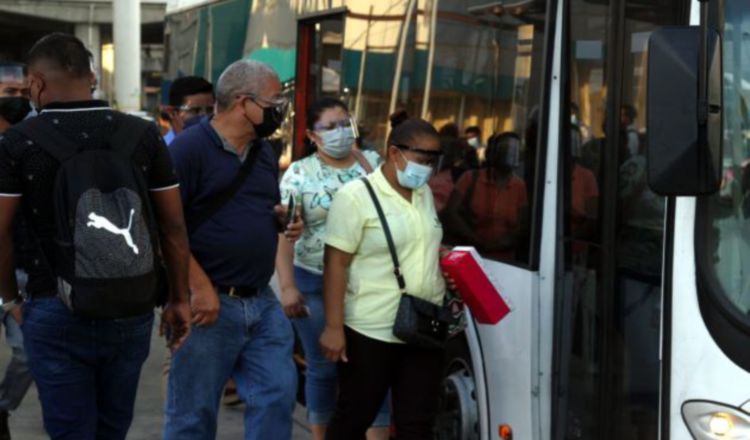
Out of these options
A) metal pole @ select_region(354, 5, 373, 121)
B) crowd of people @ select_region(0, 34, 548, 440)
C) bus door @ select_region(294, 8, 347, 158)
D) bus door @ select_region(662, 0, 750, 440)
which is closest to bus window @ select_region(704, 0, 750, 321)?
bus door @ select_region(662, 0, 750, 440)

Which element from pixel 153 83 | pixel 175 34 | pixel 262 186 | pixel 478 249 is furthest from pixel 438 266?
pixel 153 83

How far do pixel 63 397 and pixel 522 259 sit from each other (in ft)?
5.77

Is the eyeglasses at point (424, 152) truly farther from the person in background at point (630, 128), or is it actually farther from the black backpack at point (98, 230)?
the black backpack at point (98, 230)

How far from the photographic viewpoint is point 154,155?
14.2ft

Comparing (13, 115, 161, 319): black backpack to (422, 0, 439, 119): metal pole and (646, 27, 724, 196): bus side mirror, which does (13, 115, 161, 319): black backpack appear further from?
(422, 0, 439, 119): metal pole

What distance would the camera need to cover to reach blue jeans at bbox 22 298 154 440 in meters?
4.24

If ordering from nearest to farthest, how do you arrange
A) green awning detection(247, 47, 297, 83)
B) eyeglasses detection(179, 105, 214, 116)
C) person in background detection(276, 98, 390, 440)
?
person in background detection(276, 98, 390, 440) → green awning detection(247, 47, 297, 83) → eyeglasses detection(179, 105, 214, 116)

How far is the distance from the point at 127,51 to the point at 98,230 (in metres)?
31.7

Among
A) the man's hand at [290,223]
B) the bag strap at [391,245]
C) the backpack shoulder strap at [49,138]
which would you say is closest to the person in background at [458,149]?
the bag strap at [391,245]

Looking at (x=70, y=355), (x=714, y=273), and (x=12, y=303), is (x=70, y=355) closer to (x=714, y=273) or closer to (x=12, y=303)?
(x=12, y=303)

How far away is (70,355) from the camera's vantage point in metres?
4.27

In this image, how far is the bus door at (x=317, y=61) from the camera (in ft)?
23.3

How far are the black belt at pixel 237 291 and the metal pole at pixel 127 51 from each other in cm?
2985

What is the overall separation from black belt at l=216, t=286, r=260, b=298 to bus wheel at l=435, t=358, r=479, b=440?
1089 millimetres
